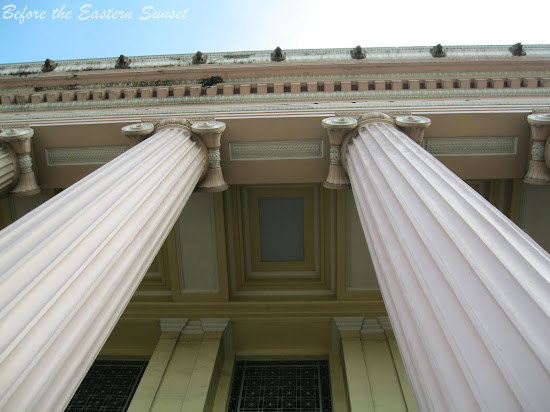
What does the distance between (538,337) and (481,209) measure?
181 cm

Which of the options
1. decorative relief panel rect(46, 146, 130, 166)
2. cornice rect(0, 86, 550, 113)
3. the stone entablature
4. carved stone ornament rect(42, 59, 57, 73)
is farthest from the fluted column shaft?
carved stone ornament rect(42, 59, 57, 73)

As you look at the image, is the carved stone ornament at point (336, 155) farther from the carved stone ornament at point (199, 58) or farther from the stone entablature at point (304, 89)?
the carved stone ornament at point (199, 58)

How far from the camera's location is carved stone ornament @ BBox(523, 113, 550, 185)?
739cm

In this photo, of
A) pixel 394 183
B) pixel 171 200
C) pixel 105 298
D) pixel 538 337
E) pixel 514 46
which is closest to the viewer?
pixel 538 337

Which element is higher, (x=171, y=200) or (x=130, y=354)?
(x=171, y=200)

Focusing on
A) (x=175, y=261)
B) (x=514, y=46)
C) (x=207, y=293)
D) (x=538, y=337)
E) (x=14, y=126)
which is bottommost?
(x=207, y=293)

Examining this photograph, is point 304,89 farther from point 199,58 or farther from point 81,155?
point 81,155

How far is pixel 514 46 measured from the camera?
991cm

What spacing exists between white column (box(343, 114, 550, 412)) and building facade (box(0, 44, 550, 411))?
0.01 m

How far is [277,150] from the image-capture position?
8398mm

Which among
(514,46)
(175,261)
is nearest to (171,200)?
(175,261)

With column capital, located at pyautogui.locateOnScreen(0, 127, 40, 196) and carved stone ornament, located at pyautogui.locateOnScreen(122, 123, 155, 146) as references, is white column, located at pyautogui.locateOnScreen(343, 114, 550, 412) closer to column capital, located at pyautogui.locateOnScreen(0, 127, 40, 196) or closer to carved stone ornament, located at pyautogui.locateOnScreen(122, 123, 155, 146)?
carved stone ornament, located at pyautogui.locateOnScreen(122, 123, 155, 146)

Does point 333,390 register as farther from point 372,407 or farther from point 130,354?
point 130,354

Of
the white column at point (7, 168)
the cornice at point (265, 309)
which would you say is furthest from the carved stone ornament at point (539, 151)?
the white column at point (7, 168)
